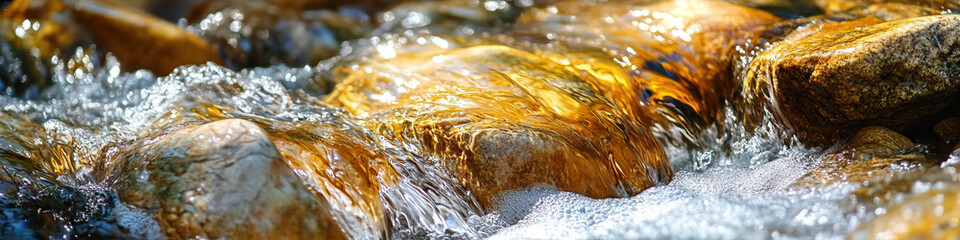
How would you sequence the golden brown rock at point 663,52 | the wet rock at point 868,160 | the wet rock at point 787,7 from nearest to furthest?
the wet rock at point 868,160
the golden brown rock at point 663,52
the wet rock at point 787,7

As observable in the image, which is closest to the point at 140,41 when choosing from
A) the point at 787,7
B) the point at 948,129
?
the point at 787,7

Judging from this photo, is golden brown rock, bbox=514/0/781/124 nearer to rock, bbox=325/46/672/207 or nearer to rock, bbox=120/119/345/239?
rock, bbox=325/46/672/207

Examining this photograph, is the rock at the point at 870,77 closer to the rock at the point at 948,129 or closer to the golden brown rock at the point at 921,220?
the rock at the point at 948,129

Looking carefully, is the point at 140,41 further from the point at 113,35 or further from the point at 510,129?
the point at 510,129

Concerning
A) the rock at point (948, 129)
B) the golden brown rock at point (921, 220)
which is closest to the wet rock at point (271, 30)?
the rock at point (948, 129)

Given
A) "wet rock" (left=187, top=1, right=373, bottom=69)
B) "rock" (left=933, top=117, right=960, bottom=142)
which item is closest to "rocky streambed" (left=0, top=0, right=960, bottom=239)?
"rock" (left=933, top=117, right=960, bottom=142)

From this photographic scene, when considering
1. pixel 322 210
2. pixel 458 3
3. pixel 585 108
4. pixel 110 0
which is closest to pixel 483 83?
pixel 585 108

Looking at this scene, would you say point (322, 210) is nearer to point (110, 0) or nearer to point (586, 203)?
point (586, 203)
